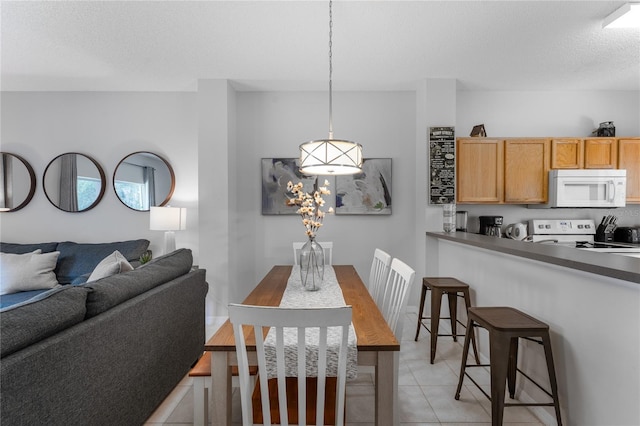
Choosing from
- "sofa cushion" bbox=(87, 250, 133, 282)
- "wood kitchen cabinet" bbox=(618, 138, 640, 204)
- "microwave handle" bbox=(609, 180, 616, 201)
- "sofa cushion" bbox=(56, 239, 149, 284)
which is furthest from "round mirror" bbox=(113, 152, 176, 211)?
"wood kitchen cabinet" bbox=(618, 138, 640, 204)

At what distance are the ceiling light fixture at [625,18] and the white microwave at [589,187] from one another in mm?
1482

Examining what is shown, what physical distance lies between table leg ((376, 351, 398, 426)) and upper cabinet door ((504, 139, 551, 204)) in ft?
10.1

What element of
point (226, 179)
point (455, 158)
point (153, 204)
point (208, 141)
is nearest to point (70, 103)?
point (153, 204)

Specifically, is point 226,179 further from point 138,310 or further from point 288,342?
point 288,342

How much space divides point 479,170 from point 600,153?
1402 mm

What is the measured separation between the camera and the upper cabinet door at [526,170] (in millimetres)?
3543

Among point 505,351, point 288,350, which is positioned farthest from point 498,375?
point 288,350

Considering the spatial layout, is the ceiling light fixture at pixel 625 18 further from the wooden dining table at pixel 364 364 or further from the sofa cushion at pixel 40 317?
the sofa cushion at pixel 40 317

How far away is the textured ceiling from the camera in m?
2.29

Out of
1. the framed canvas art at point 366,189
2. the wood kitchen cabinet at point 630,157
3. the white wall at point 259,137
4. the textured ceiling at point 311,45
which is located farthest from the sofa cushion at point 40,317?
the wood kitchen cabinet at point 630,157

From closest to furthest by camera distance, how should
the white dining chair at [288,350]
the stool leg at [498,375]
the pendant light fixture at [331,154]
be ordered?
the white dining chair at [288,350], the stool leg at [498,375], the pendant light fixture at [331,154]

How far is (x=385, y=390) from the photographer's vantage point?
122 centimetres

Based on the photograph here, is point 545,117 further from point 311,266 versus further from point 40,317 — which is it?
point 40,317

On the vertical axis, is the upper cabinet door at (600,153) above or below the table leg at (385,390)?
above
